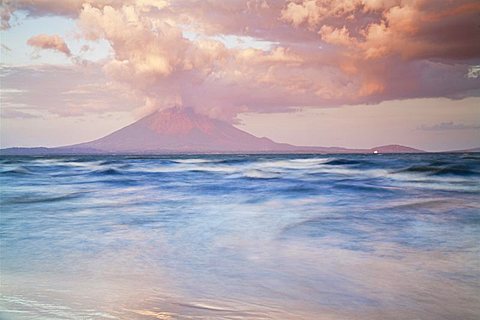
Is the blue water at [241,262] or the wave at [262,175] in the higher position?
the wave at [262,175]

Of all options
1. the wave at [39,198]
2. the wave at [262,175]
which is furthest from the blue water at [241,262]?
the wave at [262,175]

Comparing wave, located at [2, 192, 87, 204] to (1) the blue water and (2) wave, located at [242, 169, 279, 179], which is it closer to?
(1) the blue water

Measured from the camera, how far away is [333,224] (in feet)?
10.6

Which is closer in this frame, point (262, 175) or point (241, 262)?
point (241, 262)

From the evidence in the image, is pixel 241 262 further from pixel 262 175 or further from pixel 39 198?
pixel 262 175

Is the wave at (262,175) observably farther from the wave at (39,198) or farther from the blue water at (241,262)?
the blue water at (241,262)

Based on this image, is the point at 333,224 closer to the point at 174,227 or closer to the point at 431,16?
the point at 174,227

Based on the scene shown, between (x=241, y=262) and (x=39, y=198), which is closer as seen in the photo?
(x=241, y=262)

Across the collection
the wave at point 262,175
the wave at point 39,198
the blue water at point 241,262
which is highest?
the wave at point 262,175

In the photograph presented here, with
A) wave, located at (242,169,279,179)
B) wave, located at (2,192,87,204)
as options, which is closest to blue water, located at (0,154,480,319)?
wave, located at (2,192,87,204)

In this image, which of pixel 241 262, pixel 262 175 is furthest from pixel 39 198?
pixel 262 175

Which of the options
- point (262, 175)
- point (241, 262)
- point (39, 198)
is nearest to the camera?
point (241, 262)

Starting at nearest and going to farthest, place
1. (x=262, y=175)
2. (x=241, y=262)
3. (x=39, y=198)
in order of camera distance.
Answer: (x=241, y=262) < (x=39, y=198) < (x=262, y=175)

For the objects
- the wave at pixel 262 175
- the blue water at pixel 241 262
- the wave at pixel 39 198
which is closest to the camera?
the blue water at pixel 241 262
